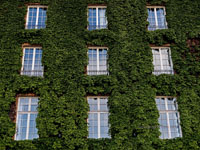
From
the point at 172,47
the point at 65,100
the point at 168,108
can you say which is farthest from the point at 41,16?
the point at 168,108

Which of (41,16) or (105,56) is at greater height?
(41,16)

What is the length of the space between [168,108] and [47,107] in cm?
731

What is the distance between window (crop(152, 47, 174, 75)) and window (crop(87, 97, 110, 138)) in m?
4.01

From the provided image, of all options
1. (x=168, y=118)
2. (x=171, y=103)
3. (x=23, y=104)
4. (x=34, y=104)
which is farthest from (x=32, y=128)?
(x=171, y=103)

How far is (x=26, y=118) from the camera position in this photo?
16.9 m

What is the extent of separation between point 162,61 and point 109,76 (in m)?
3.84

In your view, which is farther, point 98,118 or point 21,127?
point 98,118

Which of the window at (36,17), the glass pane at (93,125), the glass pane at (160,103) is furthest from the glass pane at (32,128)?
the glass pane at (160,103)

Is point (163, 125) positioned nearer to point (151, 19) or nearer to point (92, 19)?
point (151, 19)

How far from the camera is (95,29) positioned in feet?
63.8

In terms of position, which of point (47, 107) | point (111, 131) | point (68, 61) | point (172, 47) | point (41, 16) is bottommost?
point (111, 131)

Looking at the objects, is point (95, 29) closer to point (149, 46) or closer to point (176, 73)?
point (149, 46)

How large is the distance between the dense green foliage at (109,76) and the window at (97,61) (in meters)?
Answer: 0.49

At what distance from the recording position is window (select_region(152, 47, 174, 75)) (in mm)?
18344
